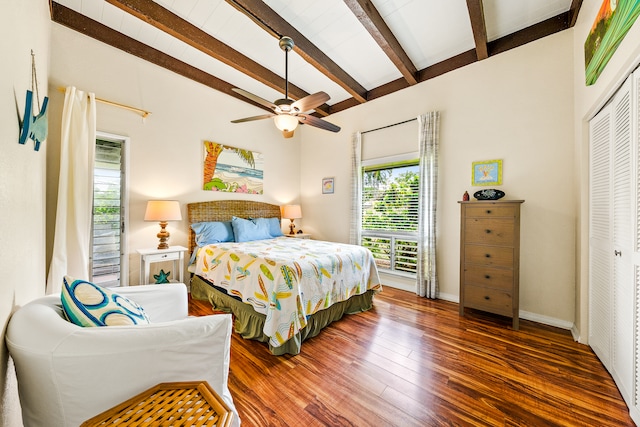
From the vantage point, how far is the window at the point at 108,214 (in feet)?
9.17

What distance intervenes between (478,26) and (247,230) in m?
3.59

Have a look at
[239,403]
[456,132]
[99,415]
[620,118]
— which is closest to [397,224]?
[456,132]

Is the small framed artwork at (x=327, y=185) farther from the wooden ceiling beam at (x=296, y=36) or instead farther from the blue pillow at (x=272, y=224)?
the wooden ceiling beam at (x=296, y=36)

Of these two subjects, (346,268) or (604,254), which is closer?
(604,254)

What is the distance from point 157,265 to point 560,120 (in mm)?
4950

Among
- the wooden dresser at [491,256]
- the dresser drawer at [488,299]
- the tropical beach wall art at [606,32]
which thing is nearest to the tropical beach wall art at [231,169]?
the wooden dresser at [491,256]

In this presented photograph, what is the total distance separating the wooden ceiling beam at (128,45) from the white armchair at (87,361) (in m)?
3.17

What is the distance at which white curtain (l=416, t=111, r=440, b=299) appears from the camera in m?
3.19

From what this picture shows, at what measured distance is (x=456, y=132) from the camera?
3.09 m

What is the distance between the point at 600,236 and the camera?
1899mm

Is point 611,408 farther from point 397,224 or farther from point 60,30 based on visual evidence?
point 60,30

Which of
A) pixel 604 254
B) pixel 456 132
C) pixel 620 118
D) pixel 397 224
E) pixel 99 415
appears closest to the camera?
pixel 99 415

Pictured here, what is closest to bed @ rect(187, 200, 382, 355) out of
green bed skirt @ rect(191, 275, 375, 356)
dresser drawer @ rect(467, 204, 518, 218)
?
green bed skirt @ rect(191, 275, 375, 356)

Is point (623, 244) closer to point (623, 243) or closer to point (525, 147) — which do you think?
point (623, 243)
